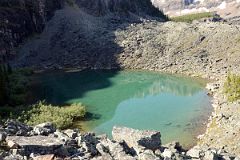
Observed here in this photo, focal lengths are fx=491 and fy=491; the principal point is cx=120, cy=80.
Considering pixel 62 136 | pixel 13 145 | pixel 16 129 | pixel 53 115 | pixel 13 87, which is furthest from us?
pixel 13 87

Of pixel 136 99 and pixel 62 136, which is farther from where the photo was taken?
pixel 136 99

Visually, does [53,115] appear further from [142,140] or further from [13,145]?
[13,145]

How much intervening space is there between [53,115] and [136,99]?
47.5 feet

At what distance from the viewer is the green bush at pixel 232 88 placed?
43938 millimetres

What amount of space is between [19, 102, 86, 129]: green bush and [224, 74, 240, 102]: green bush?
13411 millimetres

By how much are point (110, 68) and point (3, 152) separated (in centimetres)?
5507

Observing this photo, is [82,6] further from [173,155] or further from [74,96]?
[173,155]

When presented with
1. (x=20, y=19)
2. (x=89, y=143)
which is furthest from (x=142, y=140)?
(x=20, y=19)

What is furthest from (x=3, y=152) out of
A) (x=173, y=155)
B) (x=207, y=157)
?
(x=207, y=157)

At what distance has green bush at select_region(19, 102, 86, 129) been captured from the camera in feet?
129

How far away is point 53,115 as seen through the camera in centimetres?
4119

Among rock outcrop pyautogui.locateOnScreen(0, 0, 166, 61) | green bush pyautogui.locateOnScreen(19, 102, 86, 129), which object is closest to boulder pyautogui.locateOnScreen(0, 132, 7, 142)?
green bush pyautogui.locateOnScreen(19, 102, 86, 129)

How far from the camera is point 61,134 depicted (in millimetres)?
21531

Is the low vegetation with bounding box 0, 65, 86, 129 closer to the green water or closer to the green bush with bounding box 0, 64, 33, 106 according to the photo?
the green bush with bounding box 0, 64, 33, 106
